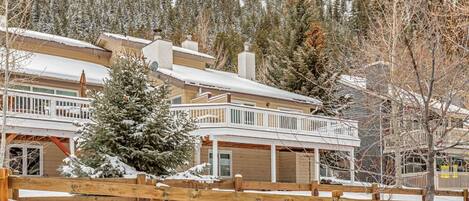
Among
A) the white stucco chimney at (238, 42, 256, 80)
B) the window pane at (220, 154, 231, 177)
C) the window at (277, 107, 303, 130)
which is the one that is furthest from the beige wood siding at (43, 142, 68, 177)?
the white stucco chimney at (238, 42, 256, 80)

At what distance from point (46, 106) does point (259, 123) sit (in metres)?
7.32

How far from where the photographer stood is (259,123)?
20828 millimetres

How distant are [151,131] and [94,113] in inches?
62.3

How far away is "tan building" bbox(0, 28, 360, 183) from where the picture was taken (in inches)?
736

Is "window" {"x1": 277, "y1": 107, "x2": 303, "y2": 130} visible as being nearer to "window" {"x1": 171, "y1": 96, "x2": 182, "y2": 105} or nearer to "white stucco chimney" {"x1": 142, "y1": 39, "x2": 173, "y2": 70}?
"window" {"x1": 171, "y1": 96, "x2": 182, "y2": 105}

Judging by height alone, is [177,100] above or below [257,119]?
above

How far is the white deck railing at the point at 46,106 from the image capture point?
1723 centimetres

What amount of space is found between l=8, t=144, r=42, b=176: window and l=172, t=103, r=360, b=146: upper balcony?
16.0 feet

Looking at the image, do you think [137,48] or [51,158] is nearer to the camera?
[51,158]

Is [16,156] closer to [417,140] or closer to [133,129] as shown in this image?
[133,129]

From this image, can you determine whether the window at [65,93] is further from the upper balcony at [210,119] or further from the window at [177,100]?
the window at [177,100]

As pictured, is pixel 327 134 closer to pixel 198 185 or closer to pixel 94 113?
pixel 94 113

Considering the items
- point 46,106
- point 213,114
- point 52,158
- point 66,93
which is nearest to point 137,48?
point 66,93

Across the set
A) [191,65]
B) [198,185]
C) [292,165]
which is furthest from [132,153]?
[191,65]
